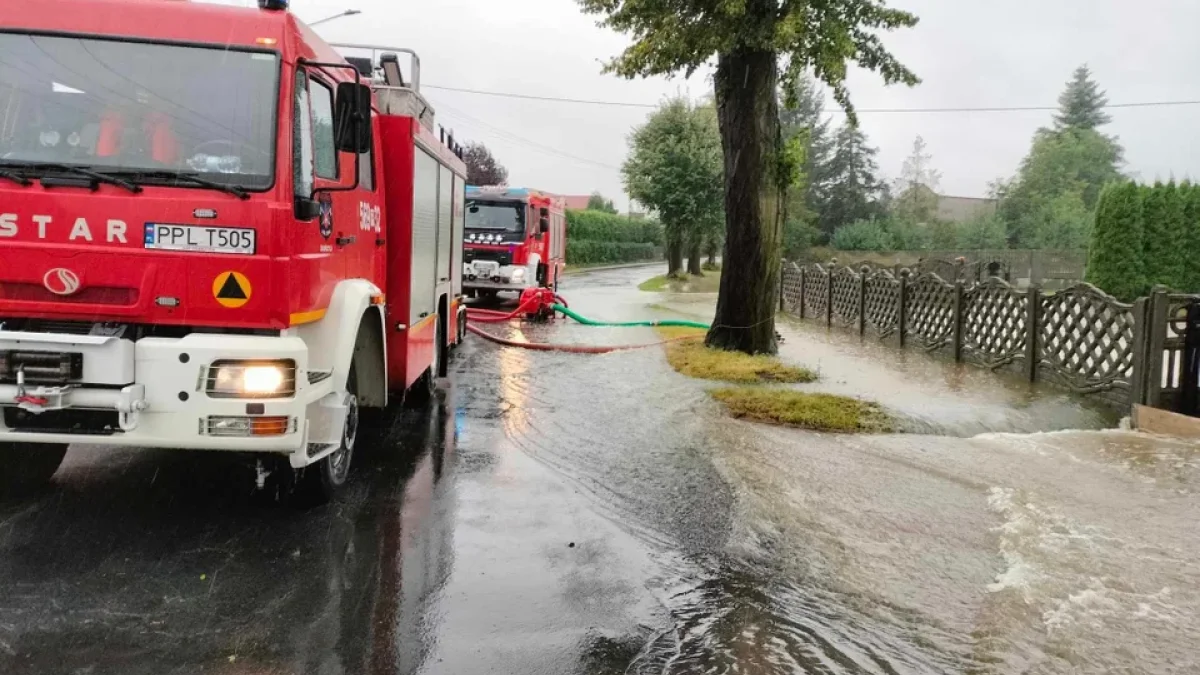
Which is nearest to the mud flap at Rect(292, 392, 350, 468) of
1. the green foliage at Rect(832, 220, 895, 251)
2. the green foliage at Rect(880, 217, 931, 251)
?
the green foliage at Rect(832, 220, 895, 251)

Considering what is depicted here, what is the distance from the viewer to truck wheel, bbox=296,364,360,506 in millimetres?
5375

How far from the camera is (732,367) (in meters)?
11.4

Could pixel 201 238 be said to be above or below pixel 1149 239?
below

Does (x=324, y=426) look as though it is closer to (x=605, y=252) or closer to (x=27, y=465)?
(x=27, y=465)

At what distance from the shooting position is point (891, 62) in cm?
1244

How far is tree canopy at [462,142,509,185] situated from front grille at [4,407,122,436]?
42.4 metres

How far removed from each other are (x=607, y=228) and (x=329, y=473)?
54.0m

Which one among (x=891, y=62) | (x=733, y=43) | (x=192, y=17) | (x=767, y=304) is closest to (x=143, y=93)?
(x=192, y=17)

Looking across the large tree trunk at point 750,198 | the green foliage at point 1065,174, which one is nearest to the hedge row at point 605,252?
the green foliage at point 1065,174

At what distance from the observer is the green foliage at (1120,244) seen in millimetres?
24312

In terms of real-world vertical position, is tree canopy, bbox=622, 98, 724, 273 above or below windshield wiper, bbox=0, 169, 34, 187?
above

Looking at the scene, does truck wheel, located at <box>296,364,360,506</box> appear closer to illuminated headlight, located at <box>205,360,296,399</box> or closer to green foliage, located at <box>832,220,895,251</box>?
illuminated headlight, located at <box>205,360,296,399</box>

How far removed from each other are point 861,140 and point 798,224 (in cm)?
1342

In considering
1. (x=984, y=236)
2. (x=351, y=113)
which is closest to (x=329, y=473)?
(x=351, y=113)
